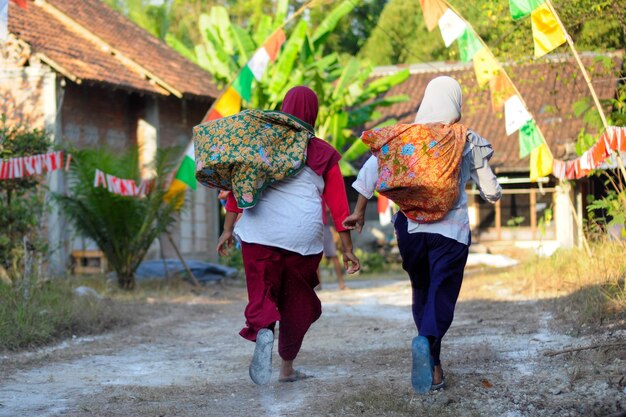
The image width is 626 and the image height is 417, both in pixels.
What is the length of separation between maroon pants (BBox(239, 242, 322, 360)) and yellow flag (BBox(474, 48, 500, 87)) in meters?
6.35

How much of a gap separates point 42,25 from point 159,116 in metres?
2.81

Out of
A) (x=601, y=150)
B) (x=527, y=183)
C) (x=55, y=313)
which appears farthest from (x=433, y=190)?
(x=527, y=183)

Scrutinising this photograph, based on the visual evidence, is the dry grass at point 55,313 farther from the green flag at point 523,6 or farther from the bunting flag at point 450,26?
the green flag at point 523,6

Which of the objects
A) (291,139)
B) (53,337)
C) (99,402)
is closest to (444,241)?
(291,139)

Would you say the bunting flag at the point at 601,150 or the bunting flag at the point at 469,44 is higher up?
the bunting flag at the point at 469,44

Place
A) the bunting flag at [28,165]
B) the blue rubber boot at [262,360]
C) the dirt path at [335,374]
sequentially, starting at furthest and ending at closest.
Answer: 1. the bunting flag at [28,165]
2. the blue rubber boot at [262,360]
3. the dirt path at [335,374]

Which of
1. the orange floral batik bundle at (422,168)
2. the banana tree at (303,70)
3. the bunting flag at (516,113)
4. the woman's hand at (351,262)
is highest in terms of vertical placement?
the banana tree at (303,70)

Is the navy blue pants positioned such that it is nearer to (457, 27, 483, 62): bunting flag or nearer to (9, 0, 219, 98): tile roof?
(457, 27, 483, 62): bunting flag

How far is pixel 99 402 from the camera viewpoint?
5.28m

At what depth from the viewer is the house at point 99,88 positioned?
14.7 meters

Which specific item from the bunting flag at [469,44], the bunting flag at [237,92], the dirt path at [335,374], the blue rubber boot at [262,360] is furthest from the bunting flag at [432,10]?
the blue rubber boot at [262,360]

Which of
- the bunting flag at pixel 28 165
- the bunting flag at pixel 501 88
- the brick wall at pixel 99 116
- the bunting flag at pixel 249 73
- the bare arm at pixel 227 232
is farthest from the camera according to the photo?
the brick wall at pixel 99 116

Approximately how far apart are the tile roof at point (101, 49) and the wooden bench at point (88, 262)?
294cm

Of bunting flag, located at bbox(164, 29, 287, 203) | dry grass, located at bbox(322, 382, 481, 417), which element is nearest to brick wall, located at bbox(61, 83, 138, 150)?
bunting flag, located at bbox(164, 29, 287, 203)
